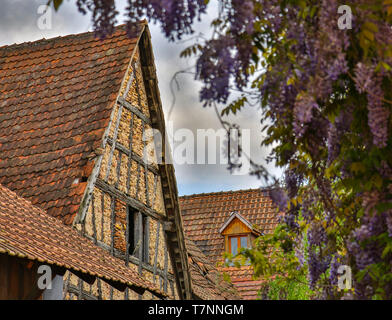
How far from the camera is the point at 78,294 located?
10.5 metres

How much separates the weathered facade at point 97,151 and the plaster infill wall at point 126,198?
0.02m

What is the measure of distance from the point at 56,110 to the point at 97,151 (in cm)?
212

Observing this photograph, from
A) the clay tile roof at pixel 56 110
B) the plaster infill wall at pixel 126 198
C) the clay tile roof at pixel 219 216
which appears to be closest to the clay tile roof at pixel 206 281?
the clay tile roof at pixel 219 216

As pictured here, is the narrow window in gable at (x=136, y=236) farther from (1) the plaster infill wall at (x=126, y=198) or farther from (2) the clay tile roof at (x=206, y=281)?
(2) the clay tile roof at (x=206, y=281)

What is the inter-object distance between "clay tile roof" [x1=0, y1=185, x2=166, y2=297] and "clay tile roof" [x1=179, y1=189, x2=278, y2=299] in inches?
325

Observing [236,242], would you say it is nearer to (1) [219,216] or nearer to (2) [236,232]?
(2) [236,232]

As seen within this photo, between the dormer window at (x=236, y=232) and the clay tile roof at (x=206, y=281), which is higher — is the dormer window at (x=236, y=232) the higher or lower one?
the higher one

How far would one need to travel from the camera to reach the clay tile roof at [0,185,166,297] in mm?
8445

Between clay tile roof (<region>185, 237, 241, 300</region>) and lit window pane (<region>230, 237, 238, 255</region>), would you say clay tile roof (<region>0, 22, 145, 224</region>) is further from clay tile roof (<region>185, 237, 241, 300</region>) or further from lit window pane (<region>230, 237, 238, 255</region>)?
lit window pane (<region>230, 237, 238, 255</region>)

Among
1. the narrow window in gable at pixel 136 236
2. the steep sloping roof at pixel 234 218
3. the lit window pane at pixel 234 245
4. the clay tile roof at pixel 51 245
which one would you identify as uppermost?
the steep sloping roof at pixel 234 218

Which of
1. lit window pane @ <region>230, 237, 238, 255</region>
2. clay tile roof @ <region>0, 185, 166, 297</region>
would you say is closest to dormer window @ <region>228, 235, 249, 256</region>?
lit window pane @ <region>230, 237, 238, 255</region>

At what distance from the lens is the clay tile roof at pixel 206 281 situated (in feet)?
51.6

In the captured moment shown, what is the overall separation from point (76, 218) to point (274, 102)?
6535mm
